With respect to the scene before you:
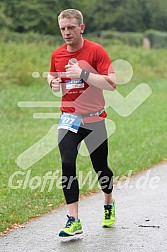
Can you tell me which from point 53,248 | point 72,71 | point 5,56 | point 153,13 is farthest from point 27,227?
point 153,13

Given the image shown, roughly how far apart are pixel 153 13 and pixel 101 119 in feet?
223

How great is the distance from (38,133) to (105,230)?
10068mm

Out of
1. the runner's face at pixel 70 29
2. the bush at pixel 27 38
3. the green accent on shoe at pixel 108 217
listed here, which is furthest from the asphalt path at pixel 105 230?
the bush at pixel 27 38

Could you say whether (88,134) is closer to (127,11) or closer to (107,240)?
(107,240)

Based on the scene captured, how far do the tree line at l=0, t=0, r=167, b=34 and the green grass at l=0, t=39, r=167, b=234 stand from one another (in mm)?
7310

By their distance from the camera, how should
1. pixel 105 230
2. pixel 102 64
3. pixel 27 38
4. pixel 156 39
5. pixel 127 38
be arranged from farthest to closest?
1. pixel 156 39
2. pixel 127 38
3. pixel 27 38
4. pixel 105 230
5. pixel 102 64

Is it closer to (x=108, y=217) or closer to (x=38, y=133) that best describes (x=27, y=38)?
(x=38, y=133)

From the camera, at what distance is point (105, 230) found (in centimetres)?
724

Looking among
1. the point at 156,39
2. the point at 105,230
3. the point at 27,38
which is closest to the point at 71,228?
the point at 105,230

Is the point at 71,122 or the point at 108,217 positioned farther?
the point at 108,217

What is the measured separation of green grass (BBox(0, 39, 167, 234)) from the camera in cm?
910

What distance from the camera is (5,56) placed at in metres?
28.9

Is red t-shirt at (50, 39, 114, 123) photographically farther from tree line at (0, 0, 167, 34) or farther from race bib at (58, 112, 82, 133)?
tree line at (0, 0, 167, 34)

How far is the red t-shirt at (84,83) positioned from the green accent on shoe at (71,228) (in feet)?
3.20
